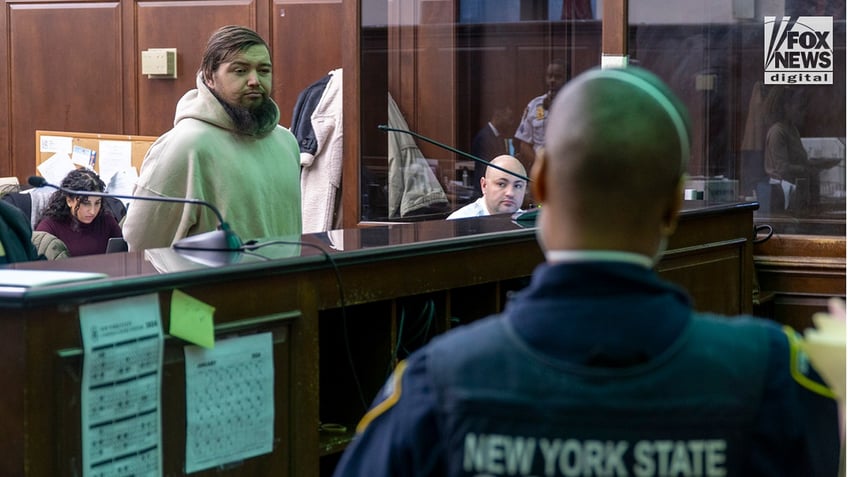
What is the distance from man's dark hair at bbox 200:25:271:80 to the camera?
143 inches

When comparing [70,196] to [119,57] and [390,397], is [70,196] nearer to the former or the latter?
[119,57]

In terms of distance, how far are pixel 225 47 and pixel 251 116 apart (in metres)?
0.21

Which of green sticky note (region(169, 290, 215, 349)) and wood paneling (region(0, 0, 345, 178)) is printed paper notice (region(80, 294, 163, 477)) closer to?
green sticky note (region(169, 290, 215, 349))

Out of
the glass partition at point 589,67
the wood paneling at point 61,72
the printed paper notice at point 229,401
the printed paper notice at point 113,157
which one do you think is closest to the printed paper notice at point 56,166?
the printed paper notice at point 113,157

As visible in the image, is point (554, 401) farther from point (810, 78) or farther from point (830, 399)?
point (810, 78)

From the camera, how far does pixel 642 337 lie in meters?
1.12

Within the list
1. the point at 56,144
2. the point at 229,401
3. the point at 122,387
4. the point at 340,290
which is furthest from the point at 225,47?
the point at 56,144

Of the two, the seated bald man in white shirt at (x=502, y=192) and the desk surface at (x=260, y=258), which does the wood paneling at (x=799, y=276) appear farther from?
the desk surface at (x=260, y=258)

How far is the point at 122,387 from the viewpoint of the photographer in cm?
213

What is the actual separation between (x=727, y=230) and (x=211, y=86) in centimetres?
179

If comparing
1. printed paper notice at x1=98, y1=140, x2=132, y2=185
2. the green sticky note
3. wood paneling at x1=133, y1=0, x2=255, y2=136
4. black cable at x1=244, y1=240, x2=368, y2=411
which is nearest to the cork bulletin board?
printed paper notice at x1=98, y1=140, x2=132, y2=185

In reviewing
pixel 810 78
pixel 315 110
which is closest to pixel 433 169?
pixel 315 110

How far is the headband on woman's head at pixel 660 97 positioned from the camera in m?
1.17

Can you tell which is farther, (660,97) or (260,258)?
(260,258)
